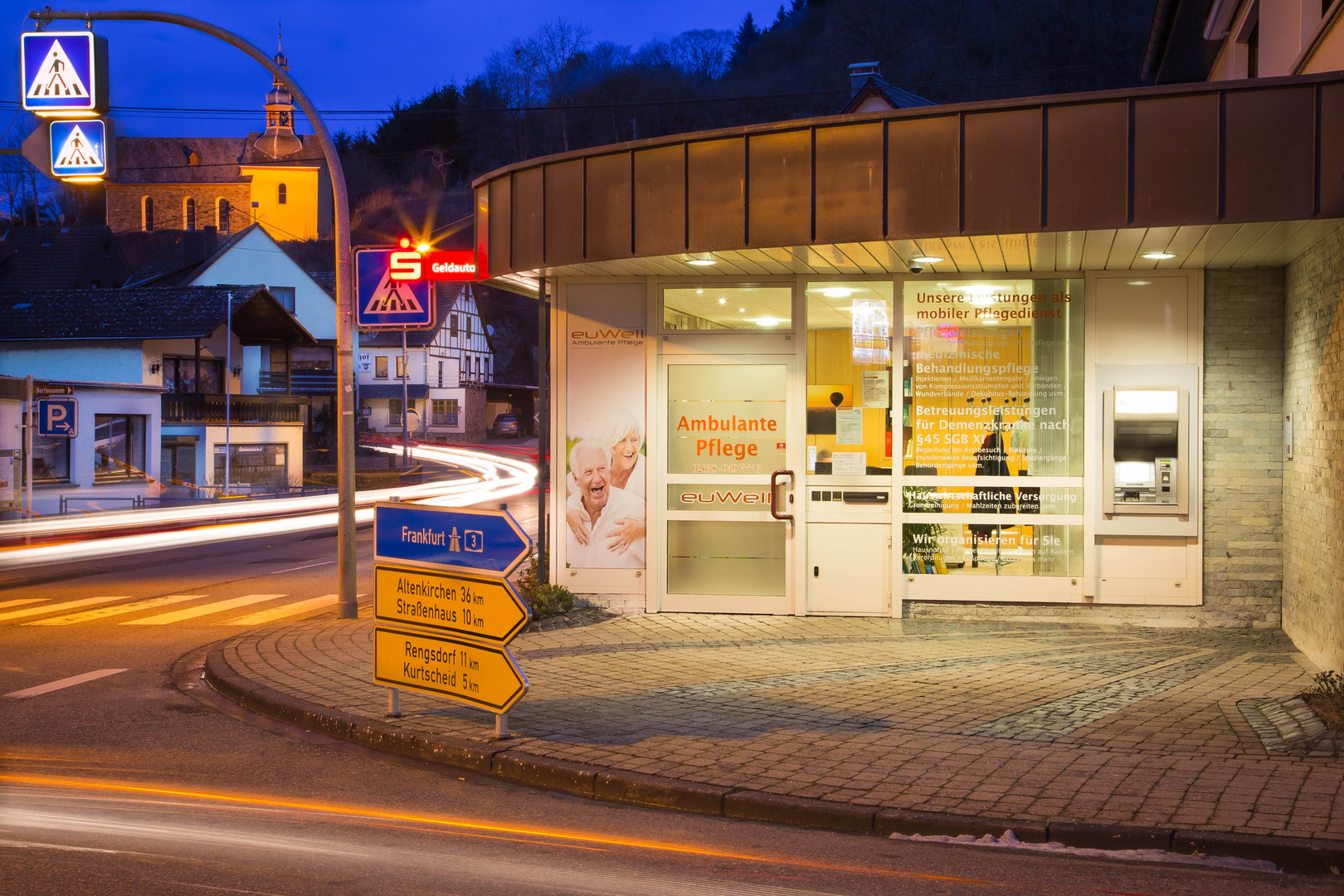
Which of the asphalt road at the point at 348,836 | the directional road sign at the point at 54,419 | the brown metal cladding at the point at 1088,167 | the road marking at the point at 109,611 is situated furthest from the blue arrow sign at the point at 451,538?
the directional road sign at the point at 54,419

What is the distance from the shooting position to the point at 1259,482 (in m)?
9.85

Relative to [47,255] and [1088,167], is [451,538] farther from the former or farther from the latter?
[47,255]

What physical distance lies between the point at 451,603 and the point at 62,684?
13.1 feet

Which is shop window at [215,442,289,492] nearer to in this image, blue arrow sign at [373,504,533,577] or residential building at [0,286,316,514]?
residential building at [0,286,316,514]

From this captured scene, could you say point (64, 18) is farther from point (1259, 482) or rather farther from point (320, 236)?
point (320, 236)

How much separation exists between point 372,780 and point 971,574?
6.28 meters

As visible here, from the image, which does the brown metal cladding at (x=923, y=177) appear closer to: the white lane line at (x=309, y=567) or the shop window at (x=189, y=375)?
the white lane line at (x=309, y=567)

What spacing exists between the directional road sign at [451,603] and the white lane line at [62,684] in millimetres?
3155

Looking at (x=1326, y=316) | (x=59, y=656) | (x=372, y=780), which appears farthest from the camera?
(x=59, y=656)

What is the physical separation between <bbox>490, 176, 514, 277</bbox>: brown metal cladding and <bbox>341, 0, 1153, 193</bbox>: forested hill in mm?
31297

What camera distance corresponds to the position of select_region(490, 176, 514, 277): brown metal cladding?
1079 cm

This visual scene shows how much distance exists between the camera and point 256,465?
40312mm

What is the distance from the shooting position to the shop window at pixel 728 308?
10.8m

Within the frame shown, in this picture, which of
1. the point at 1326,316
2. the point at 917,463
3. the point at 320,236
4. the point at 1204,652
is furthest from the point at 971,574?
the point at 320,236
